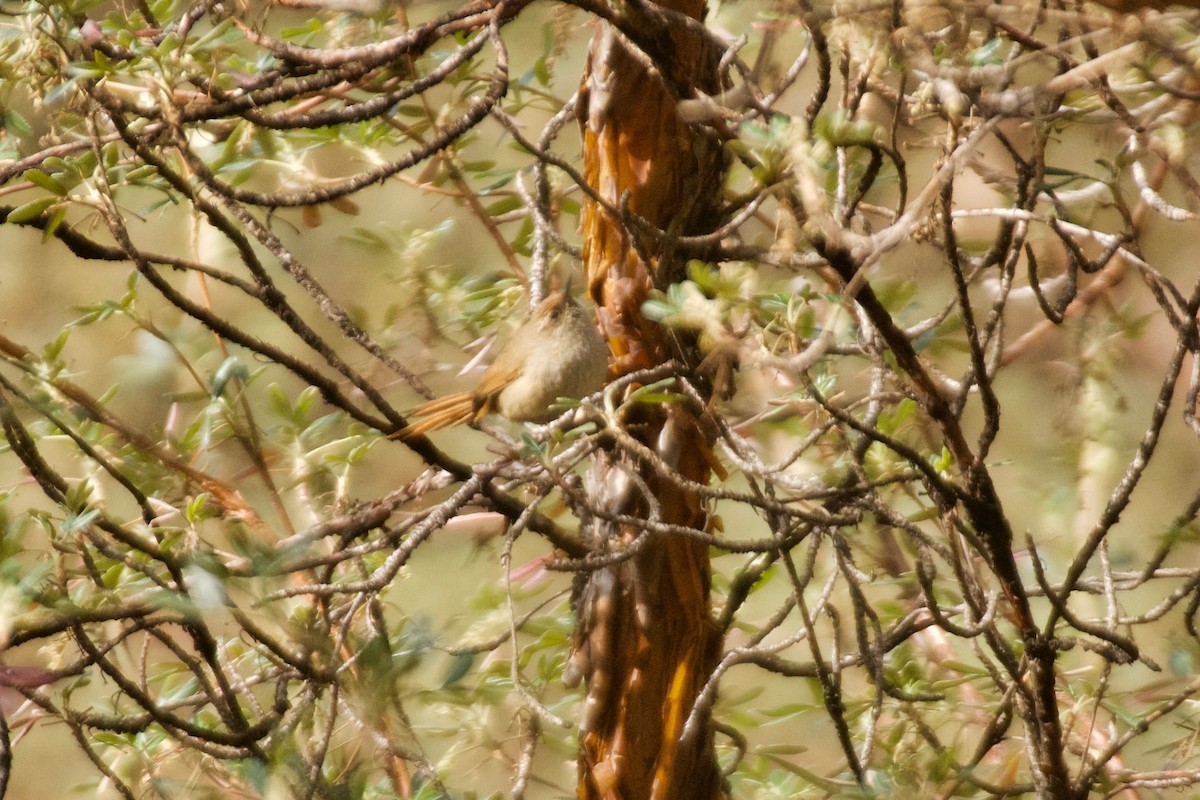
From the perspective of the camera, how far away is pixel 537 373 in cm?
189

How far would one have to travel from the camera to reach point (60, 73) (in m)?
1.22

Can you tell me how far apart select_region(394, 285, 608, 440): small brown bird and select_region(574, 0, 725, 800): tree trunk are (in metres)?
0.23

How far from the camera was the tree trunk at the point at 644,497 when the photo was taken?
1.35 metres

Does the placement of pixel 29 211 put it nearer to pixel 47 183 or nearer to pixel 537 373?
pixel 47 183

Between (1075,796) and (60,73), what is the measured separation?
1313mm

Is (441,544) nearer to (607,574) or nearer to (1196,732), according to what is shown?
(607,574)

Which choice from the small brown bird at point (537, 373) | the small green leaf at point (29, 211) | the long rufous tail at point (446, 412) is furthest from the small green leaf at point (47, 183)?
the long rufous tail at point (446, 412)

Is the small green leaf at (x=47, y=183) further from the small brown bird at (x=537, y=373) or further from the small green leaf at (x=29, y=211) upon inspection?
the small brown bird at (x=537, y=373)

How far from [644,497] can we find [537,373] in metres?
0.58

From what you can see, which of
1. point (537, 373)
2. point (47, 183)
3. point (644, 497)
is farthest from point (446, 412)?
point (47, 183)

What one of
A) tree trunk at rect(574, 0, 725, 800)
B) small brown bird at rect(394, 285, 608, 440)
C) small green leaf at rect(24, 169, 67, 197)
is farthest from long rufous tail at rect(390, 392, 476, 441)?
small green leaf at rect(24, 169, 67, 197)

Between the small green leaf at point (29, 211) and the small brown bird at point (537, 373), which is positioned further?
the small brown bird at point (537, 373)

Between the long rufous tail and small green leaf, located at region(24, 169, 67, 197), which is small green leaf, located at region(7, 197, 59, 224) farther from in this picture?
the long rufous tail

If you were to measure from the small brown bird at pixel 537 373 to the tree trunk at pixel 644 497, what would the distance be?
0.23 m
